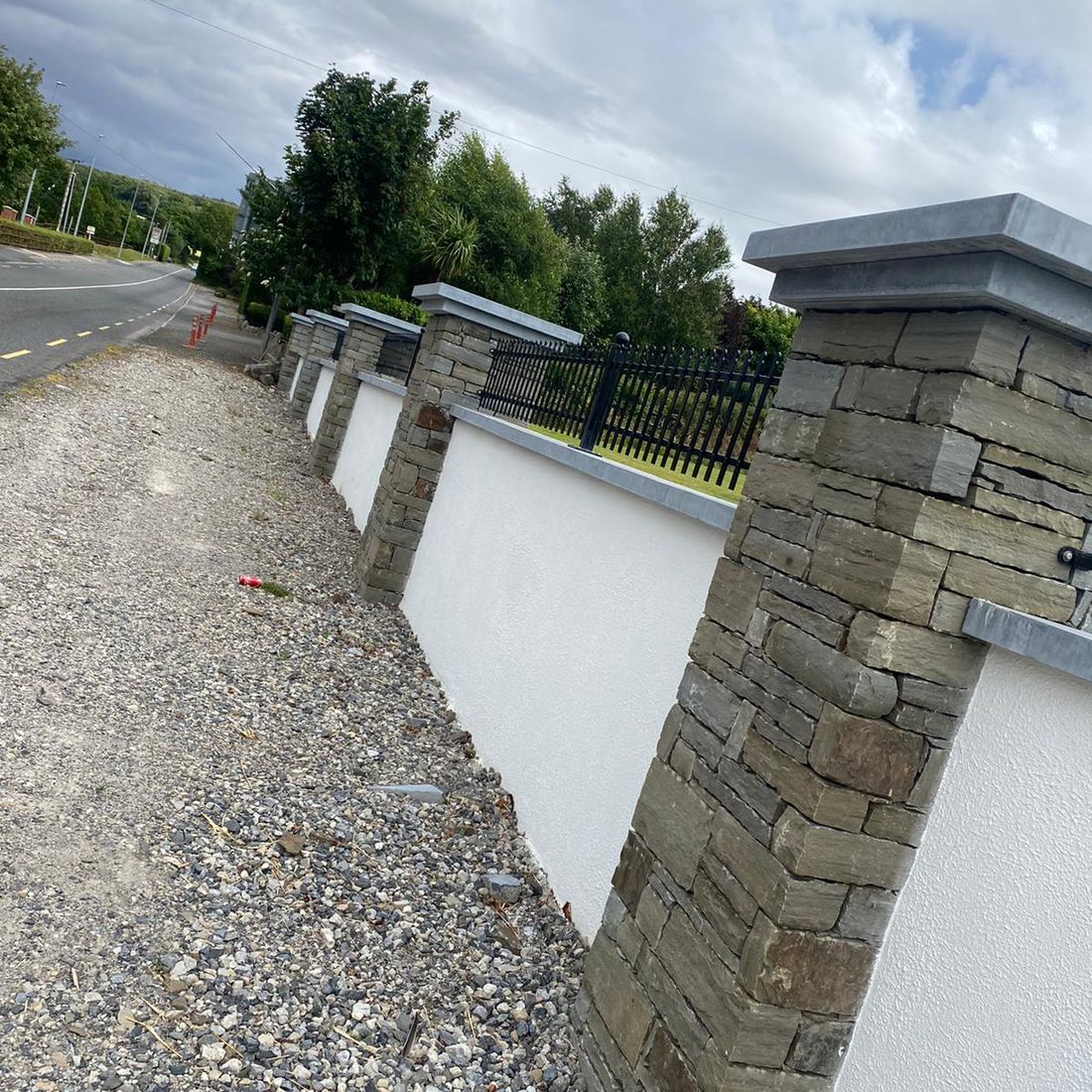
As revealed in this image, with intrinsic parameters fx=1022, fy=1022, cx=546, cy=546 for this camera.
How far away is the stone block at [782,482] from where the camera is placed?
3.26 meters

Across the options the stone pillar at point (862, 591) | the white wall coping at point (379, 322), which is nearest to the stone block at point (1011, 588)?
the stone pillar at point (862, 591)

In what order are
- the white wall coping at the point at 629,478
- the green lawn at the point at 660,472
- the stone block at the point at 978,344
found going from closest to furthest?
the stone block at the point at 978,344 → the white wall coping at the point at 629,478 → the green lawn at the point at 660,472

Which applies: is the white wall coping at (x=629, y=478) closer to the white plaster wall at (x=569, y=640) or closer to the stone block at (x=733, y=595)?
the white plaster wall at (x=569, y=640)

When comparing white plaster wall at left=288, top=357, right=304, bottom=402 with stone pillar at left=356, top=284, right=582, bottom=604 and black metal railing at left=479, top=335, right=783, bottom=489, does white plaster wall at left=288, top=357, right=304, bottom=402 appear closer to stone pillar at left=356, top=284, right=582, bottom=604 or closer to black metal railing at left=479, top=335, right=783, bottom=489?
stone pillar at left=356, top=284, right=582, bottom=604

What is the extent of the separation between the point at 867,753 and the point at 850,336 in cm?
132

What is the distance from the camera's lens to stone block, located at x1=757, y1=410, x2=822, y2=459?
10.9 feet

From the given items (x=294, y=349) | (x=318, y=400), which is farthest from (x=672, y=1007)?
(x=294, y=349)

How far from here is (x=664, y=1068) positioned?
3271 millimetres

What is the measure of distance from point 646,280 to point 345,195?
21171 mm

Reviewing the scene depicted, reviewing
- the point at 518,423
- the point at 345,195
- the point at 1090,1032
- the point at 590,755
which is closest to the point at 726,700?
the point at 1090,1032

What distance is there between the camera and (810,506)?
3223 mm

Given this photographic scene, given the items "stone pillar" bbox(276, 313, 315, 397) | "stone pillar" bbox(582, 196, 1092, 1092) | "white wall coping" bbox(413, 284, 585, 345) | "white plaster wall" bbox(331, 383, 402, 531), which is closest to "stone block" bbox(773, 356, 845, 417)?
"stone pillar" bbox(582, 196, 1092, 1092)

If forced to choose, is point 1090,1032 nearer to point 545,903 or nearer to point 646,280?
point 545,903

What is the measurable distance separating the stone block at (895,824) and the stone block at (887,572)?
0.58 m
